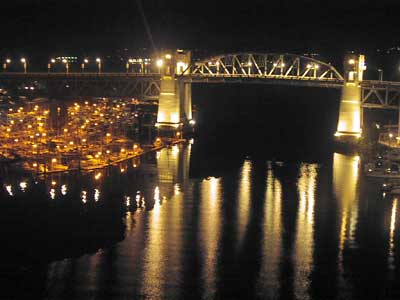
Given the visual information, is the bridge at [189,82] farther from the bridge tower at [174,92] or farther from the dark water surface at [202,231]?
the dark water surface at [202,231]

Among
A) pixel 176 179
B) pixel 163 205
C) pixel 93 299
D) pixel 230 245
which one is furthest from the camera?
pixel 176 179

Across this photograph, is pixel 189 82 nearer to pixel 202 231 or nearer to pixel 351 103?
pixel 351 103

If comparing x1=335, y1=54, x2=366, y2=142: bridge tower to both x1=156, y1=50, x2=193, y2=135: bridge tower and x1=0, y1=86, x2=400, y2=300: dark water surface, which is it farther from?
x1=156, y1=50, x2=193, y2=135: bridge tower

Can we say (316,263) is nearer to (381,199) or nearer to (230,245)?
(230,245)

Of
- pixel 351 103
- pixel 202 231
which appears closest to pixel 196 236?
pixel 202 231

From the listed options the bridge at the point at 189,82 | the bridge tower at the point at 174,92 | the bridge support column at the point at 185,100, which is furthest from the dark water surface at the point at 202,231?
the bridge support column at the point at 185,100

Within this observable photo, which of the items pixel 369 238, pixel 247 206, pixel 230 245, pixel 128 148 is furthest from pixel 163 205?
pixel 128 148

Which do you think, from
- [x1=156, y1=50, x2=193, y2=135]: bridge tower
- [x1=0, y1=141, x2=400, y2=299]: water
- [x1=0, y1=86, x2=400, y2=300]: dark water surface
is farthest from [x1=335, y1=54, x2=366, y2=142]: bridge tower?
[x1=156, y1=50, x2=193, y2=135]: bridge tower
